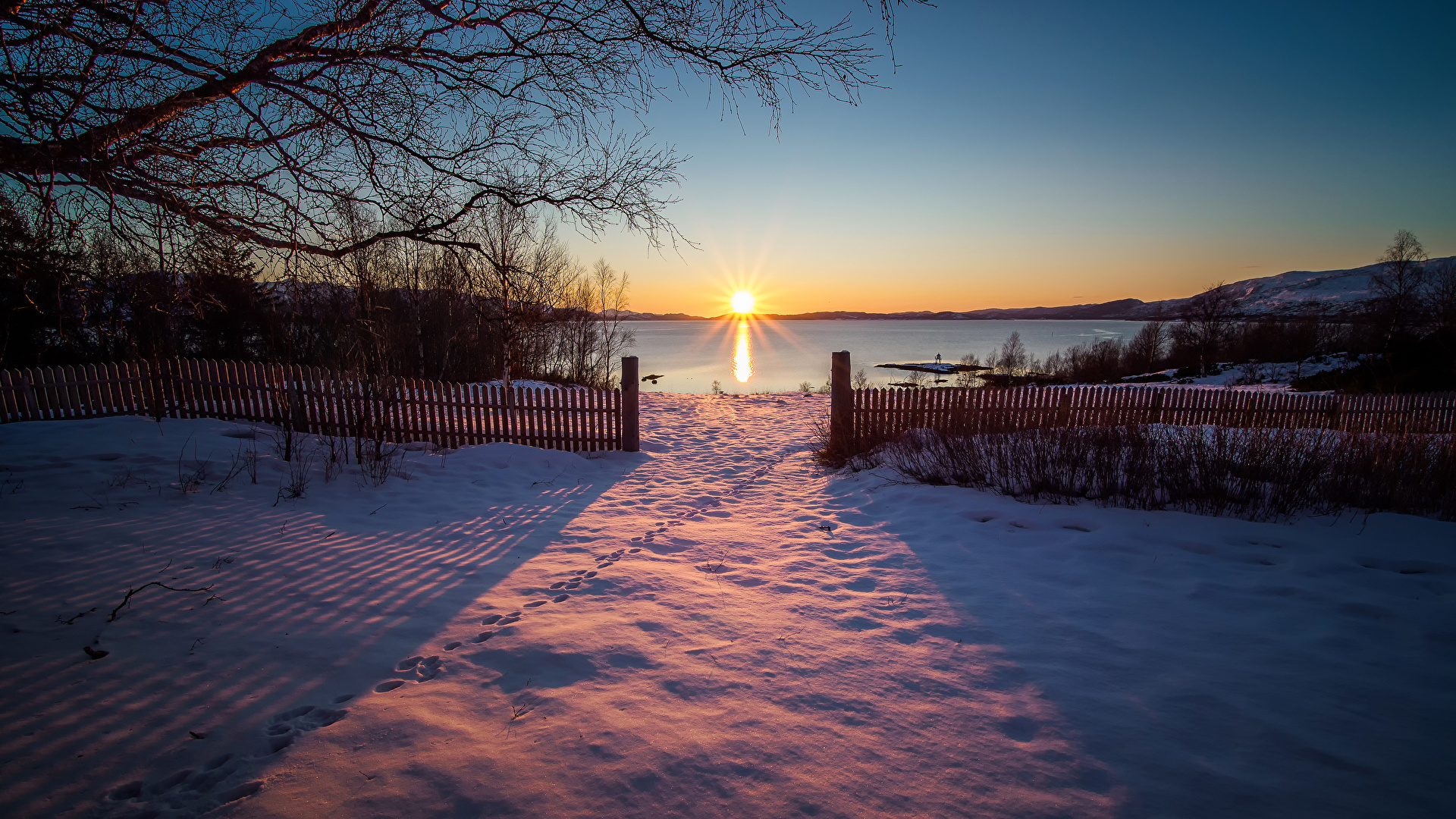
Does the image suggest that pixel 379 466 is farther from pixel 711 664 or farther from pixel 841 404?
pixel 841 404

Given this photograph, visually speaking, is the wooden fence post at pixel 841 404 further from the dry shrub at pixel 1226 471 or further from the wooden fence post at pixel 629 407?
the wooden fence post at pixel 629 407

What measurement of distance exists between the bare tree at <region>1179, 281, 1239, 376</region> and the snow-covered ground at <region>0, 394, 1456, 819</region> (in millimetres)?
37629

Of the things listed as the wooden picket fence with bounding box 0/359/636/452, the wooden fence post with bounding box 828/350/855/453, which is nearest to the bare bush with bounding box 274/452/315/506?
the wooden picket fence with bounding box 0/359/636/452

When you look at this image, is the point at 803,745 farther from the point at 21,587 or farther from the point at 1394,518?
the point at 1394,518

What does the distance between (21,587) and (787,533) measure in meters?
5.29

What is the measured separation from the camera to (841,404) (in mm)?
8508

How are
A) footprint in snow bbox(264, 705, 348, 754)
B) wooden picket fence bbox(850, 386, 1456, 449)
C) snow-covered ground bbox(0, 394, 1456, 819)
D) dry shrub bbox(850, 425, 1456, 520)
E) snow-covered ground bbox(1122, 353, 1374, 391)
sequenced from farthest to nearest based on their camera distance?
snow-covered ground bbox(1122, 353, 1374, 391) → wooden picket fence bbox(850, 386, 1456, 449) → dry shrub bbox(850, 425, 1456, 520) → footprint in snow bbox(264, 705, 348, 754) → snow-covered ground bbox(0, 394, 1456, 819)

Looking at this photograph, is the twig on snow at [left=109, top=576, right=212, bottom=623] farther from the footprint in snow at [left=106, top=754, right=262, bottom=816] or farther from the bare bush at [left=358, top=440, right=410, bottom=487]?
the bare bush at [left=358, top=440, right=410, bottom=487]

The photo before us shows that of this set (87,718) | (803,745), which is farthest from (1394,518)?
(87,718)

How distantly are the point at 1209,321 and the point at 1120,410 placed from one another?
31676 millimetres

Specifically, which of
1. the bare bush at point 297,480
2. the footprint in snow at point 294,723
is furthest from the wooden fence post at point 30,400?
the footprint in snow at point 294,723

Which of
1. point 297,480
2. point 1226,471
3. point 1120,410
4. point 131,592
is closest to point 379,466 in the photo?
point 297,480

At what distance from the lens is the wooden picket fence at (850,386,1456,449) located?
855 centimetres

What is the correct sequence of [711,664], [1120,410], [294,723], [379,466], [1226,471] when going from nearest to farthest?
[294,723] < [711,664] < [1226,471] < [379,466] < [1120,410]
